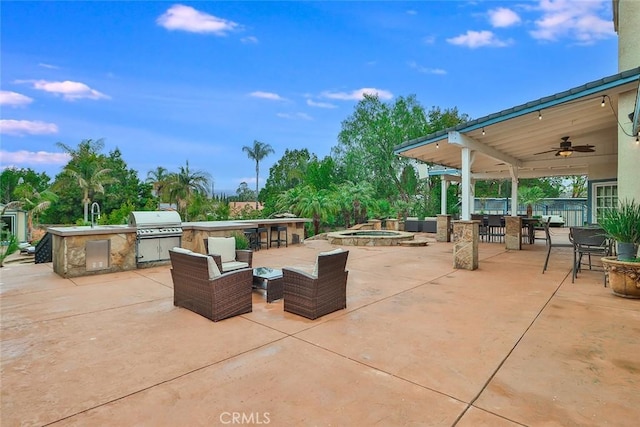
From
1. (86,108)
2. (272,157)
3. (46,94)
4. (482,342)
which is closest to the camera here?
(482,342)

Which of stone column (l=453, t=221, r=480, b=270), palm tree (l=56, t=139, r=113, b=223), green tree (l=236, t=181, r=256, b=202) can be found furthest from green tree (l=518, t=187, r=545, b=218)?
palm tree (l=56, t=139, r=113, b=223)

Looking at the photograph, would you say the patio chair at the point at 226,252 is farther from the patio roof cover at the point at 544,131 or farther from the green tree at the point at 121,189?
the green tree at the point at 121,189

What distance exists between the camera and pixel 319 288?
413cm

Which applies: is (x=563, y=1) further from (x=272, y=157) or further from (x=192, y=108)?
(x=272, y=157)

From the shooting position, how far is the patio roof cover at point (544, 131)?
600cm

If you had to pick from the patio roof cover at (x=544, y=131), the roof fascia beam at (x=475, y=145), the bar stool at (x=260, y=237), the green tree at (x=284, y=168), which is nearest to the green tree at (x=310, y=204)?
the bar stool at (x=260, y=237)

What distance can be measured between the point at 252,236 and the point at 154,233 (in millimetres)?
3259

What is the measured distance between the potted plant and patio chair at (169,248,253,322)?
5.49 meters

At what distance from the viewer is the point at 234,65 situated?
20.8m

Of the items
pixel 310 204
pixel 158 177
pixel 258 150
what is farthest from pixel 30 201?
pixel 310 204

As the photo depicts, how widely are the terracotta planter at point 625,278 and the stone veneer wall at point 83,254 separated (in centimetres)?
904

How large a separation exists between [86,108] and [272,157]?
16.1 meters

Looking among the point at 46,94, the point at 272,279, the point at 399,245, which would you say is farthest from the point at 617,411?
the point at 46,94

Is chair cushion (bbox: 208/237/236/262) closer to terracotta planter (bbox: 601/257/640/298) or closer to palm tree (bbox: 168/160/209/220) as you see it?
terracotta planter (bbox: 601/257/640/298)
